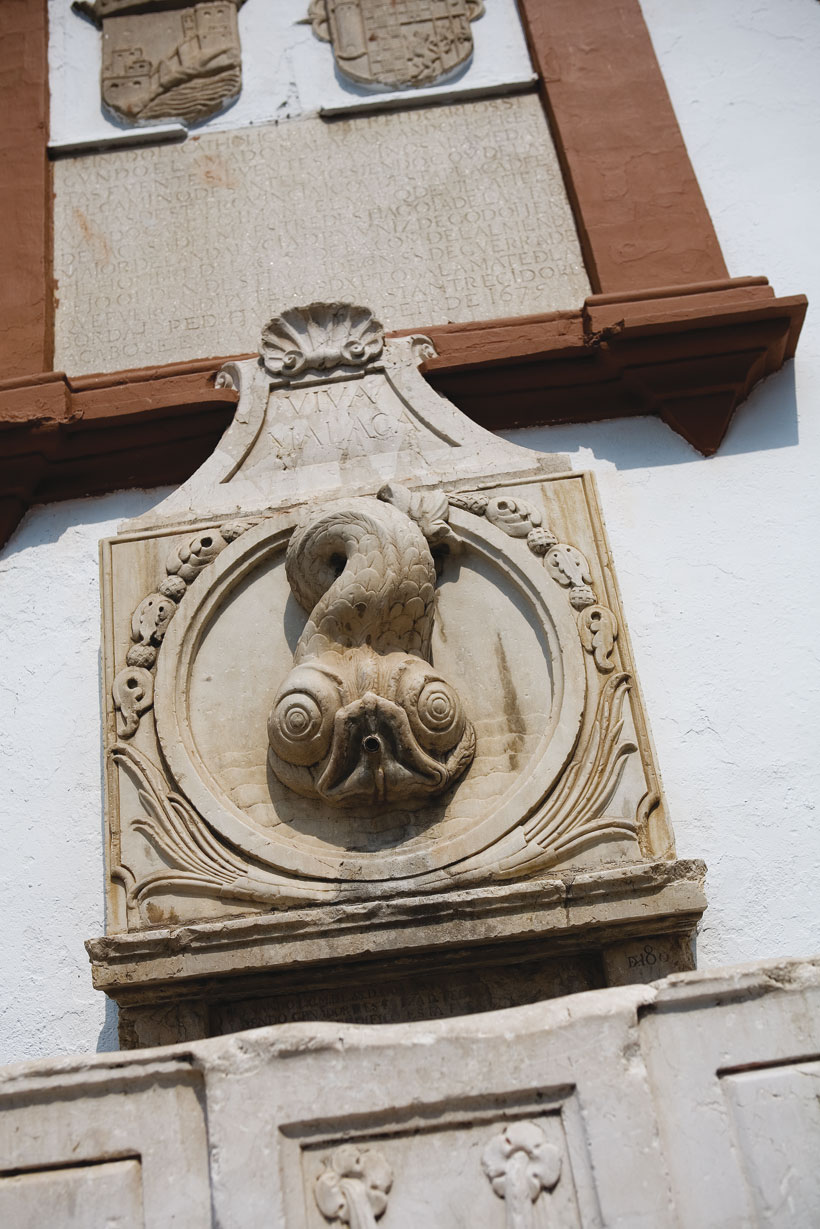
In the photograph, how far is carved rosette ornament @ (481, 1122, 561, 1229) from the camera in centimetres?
249

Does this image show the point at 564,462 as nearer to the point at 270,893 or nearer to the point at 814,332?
the point at 814,332

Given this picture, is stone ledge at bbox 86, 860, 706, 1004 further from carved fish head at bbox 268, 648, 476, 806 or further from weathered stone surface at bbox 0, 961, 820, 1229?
weathered stone surface at bbox 0, 961, 820, 1229

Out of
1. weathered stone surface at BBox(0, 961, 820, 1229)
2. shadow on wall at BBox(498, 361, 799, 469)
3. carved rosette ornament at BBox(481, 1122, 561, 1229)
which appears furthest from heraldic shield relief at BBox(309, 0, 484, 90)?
carved rosette ornament at BBox(481, 1122, 561, 1229)

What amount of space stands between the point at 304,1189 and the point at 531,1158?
0.48 m

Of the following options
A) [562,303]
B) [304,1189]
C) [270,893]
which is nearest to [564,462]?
[562,303]

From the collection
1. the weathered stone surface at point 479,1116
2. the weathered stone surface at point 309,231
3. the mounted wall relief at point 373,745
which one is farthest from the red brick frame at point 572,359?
the weathered stone surface at point 479,1116

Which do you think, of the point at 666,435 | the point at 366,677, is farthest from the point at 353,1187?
the point at 666,435

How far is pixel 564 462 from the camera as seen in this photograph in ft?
13.4

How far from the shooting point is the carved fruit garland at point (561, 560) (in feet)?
12.3

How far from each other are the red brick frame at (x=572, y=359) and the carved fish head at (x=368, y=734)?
1247 millimetres

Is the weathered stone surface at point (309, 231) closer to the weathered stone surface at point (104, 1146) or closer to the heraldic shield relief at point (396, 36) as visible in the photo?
the heraldic shield relief at point (396, 36)

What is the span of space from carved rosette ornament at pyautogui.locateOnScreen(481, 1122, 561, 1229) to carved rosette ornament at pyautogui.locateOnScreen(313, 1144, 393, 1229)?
0.22m

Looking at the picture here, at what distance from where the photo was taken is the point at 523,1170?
2.54m

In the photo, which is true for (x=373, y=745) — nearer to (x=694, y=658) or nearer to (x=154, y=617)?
(x=154, y=617)
